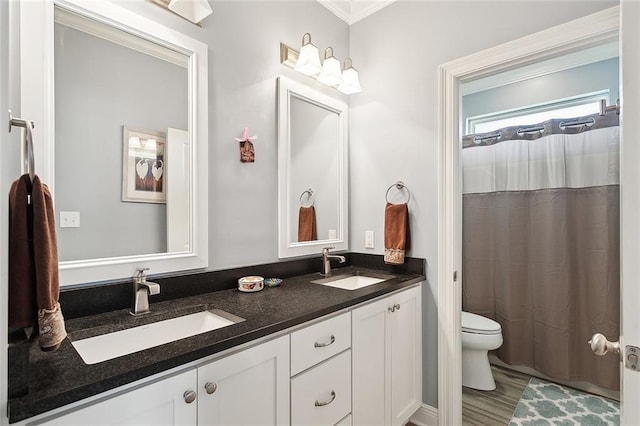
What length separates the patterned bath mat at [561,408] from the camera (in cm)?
197

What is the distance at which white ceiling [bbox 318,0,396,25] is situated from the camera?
2.19 m

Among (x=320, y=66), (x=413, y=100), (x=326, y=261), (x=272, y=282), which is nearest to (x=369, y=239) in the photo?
(x=326, y=261)

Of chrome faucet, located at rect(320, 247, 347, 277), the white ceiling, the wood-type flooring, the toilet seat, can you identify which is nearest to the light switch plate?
chrome faucet, located at rect(320, 247, 347, 277)

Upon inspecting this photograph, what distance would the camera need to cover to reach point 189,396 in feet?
2.96

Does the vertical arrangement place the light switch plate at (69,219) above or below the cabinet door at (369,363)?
above

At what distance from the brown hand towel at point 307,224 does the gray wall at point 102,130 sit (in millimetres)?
821

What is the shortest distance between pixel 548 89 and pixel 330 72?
201 cm

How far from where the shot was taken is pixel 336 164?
2.28 metres

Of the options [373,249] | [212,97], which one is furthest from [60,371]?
[373,249]

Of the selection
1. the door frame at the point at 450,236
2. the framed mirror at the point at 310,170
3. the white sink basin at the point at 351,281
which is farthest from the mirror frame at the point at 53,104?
the door frame at the point at 450,236

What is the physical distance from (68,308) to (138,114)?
78 centimetres

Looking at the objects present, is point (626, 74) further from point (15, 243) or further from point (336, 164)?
point (336, 164)

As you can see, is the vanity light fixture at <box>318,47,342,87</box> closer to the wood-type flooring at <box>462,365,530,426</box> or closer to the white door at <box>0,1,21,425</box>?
the white door at <box>0,1,21,425</box>

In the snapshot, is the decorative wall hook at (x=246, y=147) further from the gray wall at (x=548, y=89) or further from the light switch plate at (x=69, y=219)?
the gray wall at (x=548, y=89)
